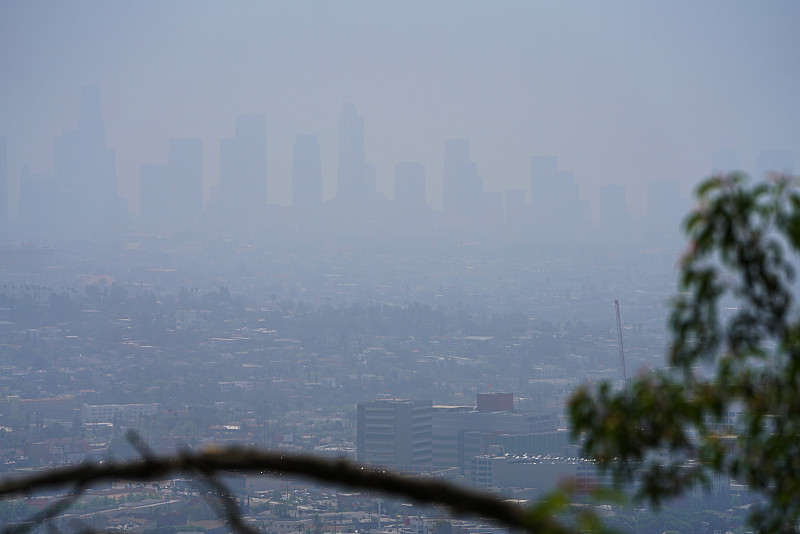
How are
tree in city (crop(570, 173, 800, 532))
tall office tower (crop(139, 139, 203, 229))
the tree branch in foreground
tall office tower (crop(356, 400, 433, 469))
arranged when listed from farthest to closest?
tall office tower (crop(139, 139, 203, 229)) < tall office tower (crop(356, 400, 433, 469)) < tree in city (crop(570, 173, 800, 532)) < the tree branch in foreground

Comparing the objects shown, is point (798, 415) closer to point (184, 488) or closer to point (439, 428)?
point (184, 488)

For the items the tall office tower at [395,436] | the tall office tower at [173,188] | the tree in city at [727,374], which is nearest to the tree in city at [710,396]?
the tree in city at [727,374]

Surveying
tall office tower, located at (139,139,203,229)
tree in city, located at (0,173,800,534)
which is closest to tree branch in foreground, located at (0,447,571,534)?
tree in city, located at (0,173,800,534)

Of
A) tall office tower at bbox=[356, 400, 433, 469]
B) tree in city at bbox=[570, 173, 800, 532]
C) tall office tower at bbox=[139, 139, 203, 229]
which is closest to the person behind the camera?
tree in city at bbox=[570, 173, 800, 532]

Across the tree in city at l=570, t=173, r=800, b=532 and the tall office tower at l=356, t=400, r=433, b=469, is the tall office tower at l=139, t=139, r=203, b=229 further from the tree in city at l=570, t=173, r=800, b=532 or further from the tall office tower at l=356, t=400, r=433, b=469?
the tree in city at l=570, t=173, r=800, b=532

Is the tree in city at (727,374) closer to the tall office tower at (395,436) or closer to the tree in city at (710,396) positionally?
the tree in city at (710,396)

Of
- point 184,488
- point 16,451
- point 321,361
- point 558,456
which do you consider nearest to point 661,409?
point 184,488

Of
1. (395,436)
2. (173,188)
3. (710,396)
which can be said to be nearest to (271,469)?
(710,396)
